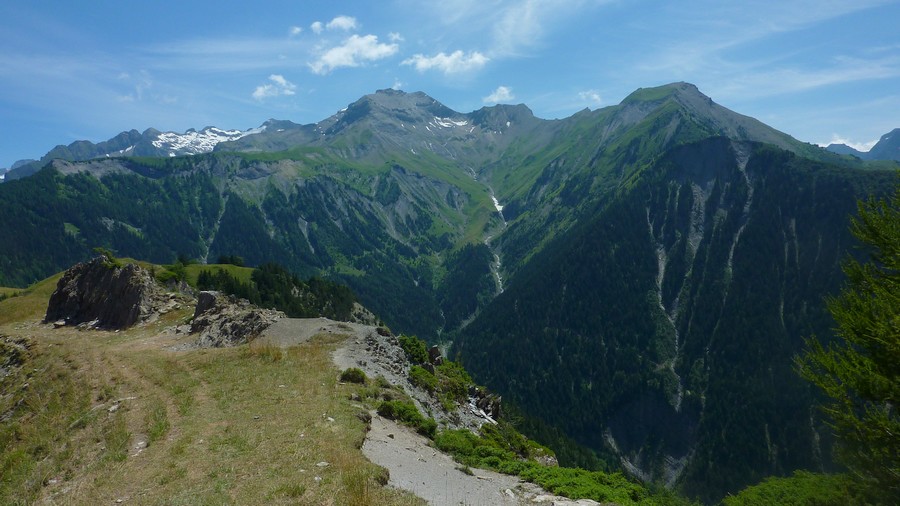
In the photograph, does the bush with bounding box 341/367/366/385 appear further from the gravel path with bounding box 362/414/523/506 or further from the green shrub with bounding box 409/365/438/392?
the gravel path with bounding box 362/414/523/506

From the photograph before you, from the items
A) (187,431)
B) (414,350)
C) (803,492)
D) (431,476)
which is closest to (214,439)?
(187,431)

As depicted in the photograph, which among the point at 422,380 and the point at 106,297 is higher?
the point at 106,297

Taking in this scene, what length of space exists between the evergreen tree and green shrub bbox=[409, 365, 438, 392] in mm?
22998

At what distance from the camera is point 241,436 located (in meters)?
19.5

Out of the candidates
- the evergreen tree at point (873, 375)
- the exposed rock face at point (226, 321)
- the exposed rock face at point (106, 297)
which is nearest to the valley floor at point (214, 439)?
the exposed rock face at point (226, 321)

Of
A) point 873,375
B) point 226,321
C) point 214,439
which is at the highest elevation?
point 873,375

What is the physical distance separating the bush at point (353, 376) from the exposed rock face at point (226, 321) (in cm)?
1630

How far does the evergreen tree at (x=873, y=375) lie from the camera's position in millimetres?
18875

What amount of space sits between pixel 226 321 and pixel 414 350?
1895cm

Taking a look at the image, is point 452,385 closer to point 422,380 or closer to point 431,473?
point 422,380

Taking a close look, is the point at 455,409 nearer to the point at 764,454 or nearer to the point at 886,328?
the point at 886,328

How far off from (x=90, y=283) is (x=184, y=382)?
48.4m

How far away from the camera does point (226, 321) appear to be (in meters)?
46.2

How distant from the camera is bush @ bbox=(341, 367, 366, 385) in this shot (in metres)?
29.7
